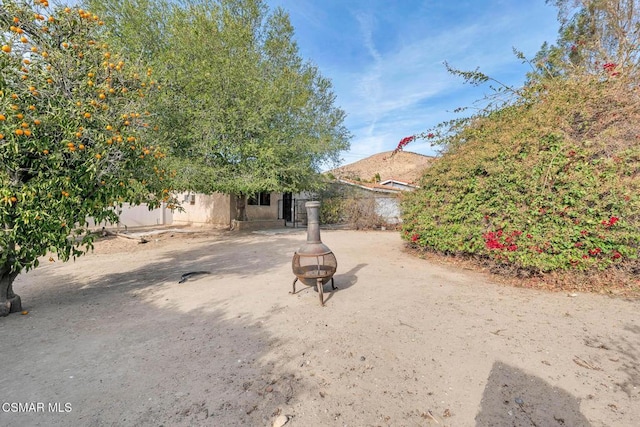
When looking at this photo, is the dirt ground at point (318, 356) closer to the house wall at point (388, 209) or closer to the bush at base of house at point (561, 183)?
the bush at base of house at point (561, 183)

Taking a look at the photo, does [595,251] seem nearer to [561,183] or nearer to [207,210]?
[561,183]

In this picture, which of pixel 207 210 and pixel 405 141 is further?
pixel 207 210

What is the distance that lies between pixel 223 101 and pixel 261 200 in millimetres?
6715

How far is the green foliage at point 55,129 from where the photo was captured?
3018mm

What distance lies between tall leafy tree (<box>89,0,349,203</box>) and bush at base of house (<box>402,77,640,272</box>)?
6.79m

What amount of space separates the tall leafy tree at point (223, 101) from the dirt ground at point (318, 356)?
5.86 metres

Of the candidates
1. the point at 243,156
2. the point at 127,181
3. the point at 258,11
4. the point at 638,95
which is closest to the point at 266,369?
the point at 127,181

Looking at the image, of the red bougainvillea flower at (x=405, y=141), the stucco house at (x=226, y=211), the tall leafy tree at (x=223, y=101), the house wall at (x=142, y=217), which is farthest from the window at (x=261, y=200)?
the red bougainvillea flower at (x=405, y=141)

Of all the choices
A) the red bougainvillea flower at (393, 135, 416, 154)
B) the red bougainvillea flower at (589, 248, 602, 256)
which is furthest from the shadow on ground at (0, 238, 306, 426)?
the red bougainvillea flower at (393, 135, 416, 154)

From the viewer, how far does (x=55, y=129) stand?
3.20 meters

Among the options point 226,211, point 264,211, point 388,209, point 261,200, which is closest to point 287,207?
point 264,211

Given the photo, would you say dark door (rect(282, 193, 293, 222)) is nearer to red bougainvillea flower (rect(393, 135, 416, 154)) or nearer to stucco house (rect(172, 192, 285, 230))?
stucco house (rect(172, 192, 285, 230))

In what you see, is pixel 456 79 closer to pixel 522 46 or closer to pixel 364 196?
pixel 522 46

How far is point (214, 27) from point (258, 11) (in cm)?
275
